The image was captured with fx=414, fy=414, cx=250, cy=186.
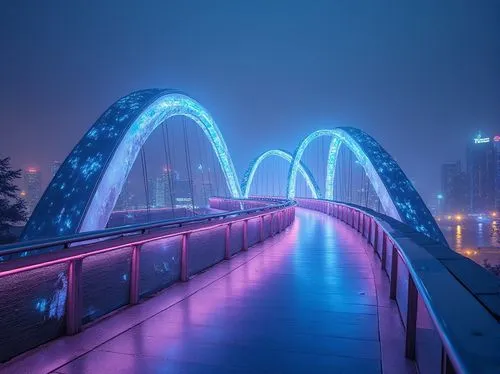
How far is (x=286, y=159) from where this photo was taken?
74.4 m

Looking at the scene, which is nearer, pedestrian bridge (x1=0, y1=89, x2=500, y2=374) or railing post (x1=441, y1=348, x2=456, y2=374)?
railing post (x1=441, y1=348, x2=456, y2=374)

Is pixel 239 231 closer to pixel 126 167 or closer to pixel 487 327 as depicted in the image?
pixel 126 167

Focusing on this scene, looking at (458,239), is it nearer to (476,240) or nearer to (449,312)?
(476,240)

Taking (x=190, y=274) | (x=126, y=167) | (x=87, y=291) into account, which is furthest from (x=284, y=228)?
(x=87, y=291)

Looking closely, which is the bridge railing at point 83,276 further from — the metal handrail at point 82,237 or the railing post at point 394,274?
the railing post at point 394,274

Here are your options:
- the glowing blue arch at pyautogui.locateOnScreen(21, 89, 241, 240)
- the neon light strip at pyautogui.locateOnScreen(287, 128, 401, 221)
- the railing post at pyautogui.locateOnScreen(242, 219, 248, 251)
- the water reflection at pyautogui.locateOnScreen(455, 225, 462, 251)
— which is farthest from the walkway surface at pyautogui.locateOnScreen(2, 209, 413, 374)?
the water reflection at pyautogui.locateOnScreen(455, 225, 462, 251)

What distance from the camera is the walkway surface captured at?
3.83m

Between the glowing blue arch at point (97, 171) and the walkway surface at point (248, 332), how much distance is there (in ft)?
28.5

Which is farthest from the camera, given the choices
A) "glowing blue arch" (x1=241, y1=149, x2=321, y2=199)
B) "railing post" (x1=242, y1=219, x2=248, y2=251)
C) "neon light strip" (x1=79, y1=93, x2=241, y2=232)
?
"glowing blue arch" (x1=241, y1=149, x2=321, y2=199)

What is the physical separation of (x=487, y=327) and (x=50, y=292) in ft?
13.3

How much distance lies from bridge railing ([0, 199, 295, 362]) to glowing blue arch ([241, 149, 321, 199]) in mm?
58522

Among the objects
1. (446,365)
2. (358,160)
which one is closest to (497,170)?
(358,160)

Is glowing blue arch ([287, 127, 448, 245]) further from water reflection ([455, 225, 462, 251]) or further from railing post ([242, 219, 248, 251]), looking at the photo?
water reflection ([455, 225, 462, 251])

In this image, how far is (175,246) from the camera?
7324mm
